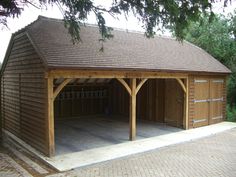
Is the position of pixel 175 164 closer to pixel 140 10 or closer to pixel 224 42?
pixel 140 10

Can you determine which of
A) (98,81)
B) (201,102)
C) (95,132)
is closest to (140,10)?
(95,132)

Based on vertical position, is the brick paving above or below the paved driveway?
below

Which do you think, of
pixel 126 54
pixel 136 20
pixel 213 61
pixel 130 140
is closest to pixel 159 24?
pixel 136 20

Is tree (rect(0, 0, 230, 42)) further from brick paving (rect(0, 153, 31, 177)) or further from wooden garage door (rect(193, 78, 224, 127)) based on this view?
wooden garage door (rect(193, 78, 224, 127))

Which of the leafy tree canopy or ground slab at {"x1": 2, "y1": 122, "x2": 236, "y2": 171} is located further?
the leafy tree canopy

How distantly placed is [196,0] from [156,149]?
168 inches

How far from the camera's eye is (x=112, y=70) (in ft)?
26.3

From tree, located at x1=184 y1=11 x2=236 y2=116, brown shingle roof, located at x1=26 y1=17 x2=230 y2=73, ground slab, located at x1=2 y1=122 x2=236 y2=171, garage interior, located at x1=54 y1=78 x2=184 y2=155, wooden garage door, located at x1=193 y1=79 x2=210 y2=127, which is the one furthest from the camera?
tree, located at x1=184 y1=11 x2=236 y2=116

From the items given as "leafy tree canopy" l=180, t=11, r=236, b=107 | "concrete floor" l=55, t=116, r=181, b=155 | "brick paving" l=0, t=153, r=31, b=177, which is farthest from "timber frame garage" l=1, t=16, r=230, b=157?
"leafy tree canopy" l=180, t=11, r=236, b=107

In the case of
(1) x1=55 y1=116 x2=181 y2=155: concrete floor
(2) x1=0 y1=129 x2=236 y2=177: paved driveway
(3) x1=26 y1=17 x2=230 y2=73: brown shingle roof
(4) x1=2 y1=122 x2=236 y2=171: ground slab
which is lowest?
(2) x1=0 y1=129 x2=236 y2=177: paved driveway

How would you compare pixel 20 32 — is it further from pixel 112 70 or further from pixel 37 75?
pixel 112 70

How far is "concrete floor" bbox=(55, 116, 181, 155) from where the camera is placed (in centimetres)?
831

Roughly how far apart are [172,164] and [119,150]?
169cm

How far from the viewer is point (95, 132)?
10070 millimetres
